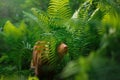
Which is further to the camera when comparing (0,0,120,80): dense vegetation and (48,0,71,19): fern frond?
(48,0,71,19): fern frond

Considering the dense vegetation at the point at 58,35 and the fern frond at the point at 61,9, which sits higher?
the fern frond at the point at 61,9

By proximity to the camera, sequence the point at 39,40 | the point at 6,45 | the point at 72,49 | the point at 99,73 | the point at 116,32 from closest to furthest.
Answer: the point at 99,73
the point at 116,32
the point at 72,49
the point at 39,40
the point at 6,45

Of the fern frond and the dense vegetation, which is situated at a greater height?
the fern frond

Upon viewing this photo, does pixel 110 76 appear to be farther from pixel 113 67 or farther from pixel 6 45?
pixel 6 45

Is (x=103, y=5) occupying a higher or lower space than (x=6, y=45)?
higher

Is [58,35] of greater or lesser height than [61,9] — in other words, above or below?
below

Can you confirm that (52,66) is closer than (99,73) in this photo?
No

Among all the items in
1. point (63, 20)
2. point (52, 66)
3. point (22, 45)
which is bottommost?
point (52, 66)

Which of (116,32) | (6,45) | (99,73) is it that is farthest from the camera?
(6,45)

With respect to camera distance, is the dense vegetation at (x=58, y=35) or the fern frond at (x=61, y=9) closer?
the dense vegetation at (x=58, y=35)

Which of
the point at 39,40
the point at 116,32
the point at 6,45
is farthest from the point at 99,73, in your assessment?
the point at 6,45

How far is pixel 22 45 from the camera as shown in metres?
4.51

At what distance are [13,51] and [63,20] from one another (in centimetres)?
80

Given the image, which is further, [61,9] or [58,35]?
[61,9]
